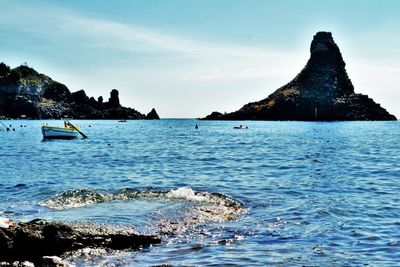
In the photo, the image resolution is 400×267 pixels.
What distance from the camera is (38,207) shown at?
2088cm

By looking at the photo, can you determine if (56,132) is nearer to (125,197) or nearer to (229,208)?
(125,197)

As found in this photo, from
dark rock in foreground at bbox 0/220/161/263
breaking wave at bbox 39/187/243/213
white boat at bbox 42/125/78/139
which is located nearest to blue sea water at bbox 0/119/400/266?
breaking wave at bbox 39/187/243/213

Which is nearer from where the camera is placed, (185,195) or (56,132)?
(185,195)

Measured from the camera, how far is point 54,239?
41.8 ft

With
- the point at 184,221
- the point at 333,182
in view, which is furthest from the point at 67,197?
the point at 333,182

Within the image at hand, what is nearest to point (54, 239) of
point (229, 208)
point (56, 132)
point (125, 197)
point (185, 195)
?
point (229, 208)

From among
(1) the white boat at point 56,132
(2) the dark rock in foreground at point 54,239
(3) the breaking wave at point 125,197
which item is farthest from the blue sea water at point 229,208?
(1) the white boat at point 56,132

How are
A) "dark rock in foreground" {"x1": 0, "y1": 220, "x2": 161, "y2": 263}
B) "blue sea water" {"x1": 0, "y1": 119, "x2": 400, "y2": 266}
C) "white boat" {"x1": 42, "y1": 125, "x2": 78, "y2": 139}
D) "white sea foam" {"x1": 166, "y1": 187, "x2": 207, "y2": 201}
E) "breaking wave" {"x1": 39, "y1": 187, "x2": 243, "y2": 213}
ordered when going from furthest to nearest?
"white boat" {"x1": 42, "y1": 125, "x2": 78, "y2": 139} → "white sea foam" {"x1": 166, "y1": 187, "x2": 207, "y2": 201} → "breaking wave" {"x1": 39, "y1": 187, "x2": 243, "y2": 213} → "blue sea water" {"x1": 0, "y1": 119, "x2": 400, "y2": 266} → "dark rock in foreground" {"x1": 0, "y1": 220, "x2": 161, "y2": 263}

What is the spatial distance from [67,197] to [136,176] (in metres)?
9.26

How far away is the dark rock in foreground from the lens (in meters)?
12.1

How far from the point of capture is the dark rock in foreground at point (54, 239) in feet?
39.6

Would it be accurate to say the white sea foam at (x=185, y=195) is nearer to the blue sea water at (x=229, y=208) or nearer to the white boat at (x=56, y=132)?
the blue sea water at (x=229, y=208)

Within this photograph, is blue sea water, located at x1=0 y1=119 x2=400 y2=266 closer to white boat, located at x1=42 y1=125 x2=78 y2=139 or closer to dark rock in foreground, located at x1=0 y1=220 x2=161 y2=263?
dark rock in foreground, located at x1=0 y1=220 x2=161 y2=263

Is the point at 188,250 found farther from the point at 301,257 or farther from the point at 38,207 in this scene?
the point at 38,207
